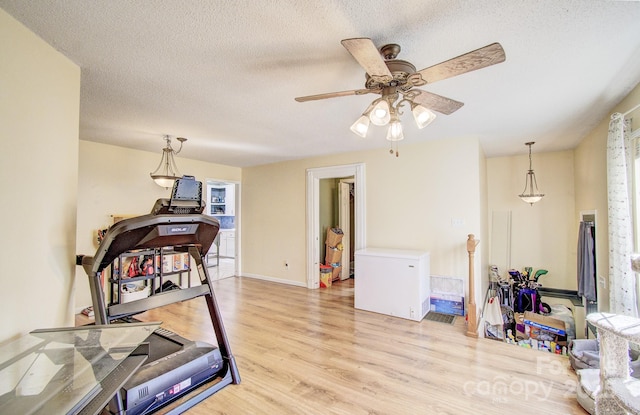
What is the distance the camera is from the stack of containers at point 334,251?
5.58 meters

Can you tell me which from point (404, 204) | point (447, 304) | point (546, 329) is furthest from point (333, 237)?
point (546, 329)

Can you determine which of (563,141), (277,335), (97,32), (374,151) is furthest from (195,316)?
(563,141)

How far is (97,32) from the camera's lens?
159 cm

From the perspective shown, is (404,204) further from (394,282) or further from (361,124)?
(361,124)

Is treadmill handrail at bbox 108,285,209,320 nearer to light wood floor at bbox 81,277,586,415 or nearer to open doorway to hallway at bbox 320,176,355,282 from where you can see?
light wood floor at bbox 81,277,586,415

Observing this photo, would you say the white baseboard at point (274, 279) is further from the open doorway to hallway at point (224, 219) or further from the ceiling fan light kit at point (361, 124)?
the ceiling fan light kit at point (361, 124)

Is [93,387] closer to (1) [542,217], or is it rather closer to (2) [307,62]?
(2) [307,62]

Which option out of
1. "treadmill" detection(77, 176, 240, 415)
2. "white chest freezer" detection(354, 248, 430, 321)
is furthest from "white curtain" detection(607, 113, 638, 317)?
"treadmill" detection(77, 176, 240, 415)

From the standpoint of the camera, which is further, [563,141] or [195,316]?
[563,141]

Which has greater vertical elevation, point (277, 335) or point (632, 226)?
point (632, 226)

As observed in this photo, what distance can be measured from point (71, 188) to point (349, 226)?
16.8 feet

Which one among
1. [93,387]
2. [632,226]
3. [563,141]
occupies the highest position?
[563,141]

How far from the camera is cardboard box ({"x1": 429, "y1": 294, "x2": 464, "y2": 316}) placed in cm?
371

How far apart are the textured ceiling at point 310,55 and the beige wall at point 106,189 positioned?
0.94 m
